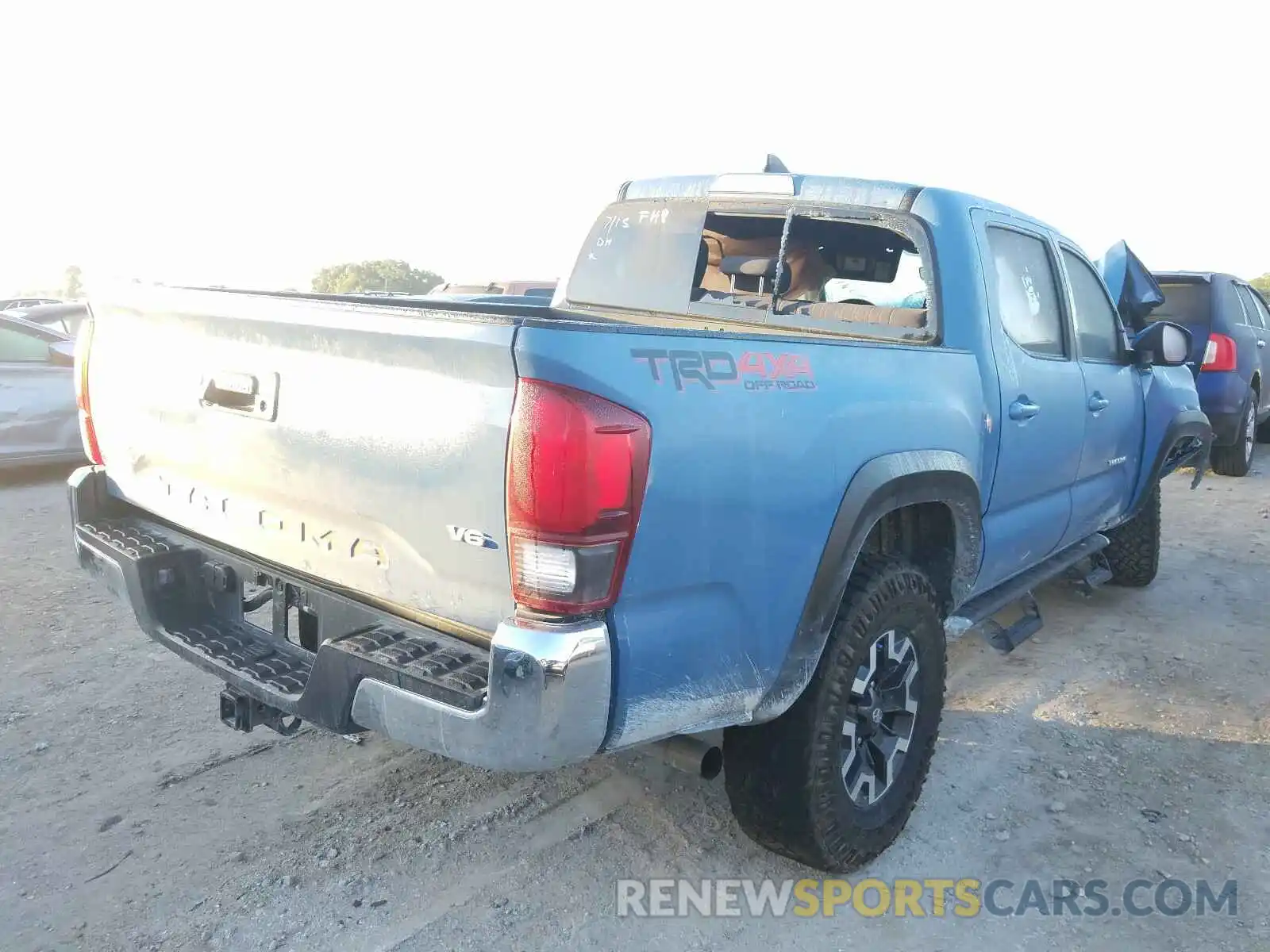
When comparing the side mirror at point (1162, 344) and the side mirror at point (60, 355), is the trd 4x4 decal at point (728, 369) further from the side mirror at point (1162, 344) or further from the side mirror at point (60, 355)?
the side mirror at point (60, 355)

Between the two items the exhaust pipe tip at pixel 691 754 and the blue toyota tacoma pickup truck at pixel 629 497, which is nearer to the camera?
the blue toyota tacoma pickup truck at pixel 629 497

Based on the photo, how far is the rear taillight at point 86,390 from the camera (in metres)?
2.98

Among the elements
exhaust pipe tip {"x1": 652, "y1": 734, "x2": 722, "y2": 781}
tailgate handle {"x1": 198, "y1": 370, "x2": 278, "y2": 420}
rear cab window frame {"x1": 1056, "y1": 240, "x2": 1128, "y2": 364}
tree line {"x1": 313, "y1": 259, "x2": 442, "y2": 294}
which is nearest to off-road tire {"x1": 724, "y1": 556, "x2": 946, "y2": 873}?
exhaust pipe tip {"x1": 652, "y1": 734, "x2": 722, "y2": 781}

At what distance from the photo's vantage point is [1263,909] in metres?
2.75

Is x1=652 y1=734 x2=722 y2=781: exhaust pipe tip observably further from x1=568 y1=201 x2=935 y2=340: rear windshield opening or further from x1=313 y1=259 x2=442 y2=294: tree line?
x1=313 y1=259 x2=442 y2=294: tree line

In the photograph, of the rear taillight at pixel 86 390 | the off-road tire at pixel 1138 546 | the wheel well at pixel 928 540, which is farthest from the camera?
the off-road tire at pixel 1138 546

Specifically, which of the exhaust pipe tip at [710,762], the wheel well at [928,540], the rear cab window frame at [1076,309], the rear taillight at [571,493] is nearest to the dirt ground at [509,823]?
the exhaust pipe tip at [710,762]

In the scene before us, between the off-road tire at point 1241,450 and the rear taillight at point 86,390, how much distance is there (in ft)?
30.5

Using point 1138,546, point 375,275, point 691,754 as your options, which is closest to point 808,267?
point 691,754

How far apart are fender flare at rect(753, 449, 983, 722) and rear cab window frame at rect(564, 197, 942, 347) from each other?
0.51 m

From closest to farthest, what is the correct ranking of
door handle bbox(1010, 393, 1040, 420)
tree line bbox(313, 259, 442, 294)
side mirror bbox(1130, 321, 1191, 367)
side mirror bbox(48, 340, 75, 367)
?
1. door handle bbox(1010, 393, 1040, 420)
2. side mirror bbox(1130, 321, 1191, 367)
3. side mirror bbox(48, 340, 75, 367)
4. tree line bbox(313, 259, 442, 294)

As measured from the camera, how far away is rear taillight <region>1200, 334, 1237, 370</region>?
859 cm

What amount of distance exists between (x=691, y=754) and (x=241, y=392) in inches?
58.3

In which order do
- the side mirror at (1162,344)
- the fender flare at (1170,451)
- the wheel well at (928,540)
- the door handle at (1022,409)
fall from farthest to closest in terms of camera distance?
the fender flare at (1170,451)
the side mirror at (1162,344)
the door handle at (1022,409)
the wheel well at (928,540)
